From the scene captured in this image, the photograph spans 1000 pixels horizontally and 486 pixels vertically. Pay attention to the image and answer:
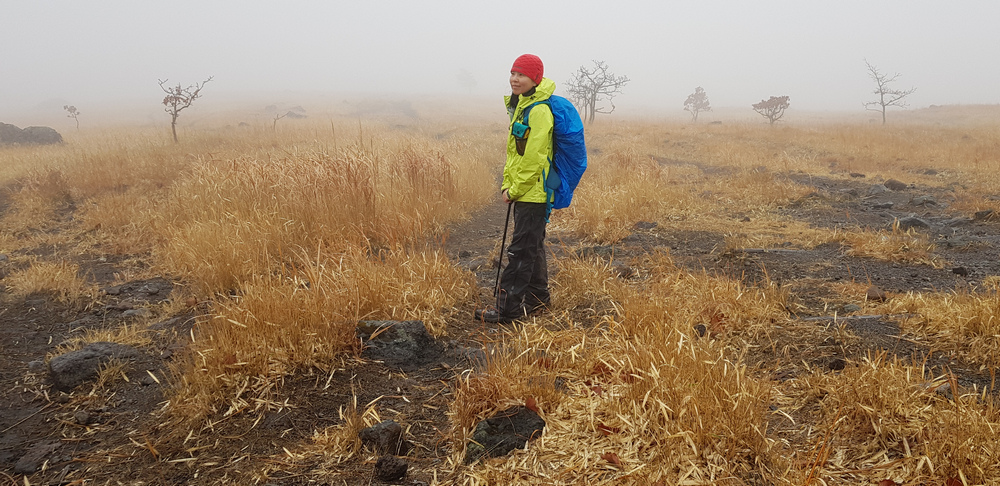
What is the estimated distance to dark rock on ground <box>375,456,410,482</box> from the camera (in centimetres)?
236

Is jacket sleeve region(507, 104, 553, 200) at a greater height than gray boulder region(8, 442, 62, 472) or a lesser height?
greater

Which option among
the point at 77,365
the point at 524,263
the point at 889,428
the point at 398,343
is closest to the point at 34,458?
the point at 77,365

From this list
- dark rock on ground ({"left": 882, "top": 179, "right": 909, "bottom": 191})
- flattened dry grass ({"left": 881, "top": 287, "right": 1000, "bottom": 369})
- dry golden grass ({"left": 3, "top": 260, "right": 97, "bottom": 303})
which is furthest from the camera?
dark rock on ground ({"left": 882, "top": 179, "right": 909, "bottom": 191})

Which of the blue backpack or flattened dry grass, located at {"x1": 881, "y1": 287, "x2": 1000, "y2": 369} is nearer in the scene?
flattened dry grass, located at {"x1": 881, "y1": 287, "x2": 1000, "y2": 369}

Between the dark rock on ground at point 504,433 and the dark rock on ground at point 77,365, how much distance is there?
259 centimetres

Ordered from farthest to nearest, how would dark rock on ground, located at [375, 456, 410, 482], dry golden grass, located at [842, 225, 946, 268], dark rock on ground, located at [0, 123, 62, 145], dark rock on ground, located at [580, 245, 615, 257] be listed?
dark rock on ground, located at [0, 123, 62, 145] < dark rock on ground, located at [580, 245, 615, 257] < dry golden grass, located at [842, 225, 946, 268] < dark rock on ground, located at [375, 456, 410, 482]

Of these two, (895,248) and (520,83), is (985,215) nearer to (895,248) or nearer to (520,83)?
(895,248)

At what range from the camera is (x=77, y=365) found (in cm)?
331

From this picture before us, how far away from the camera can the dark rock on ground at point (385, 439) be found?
2551 millimetres

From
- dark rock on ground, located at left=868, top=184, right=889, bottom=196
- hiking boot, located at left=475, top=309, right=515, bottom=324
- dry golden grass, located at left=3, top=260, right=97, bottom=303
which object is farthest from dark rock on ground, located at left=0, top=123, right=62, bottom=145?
dark rock on ground, located at left=868, top=184, right=889, bottom=196

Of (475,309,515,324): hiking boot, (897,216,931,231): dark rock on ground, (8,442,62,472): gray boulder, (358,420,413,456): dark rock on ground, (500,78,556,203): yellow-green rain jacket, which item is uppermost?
(500,78,556,203): yellow-green rain jacket

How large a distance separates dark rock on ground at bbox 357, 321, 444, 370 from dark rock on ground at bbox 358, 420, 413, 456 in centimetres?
78

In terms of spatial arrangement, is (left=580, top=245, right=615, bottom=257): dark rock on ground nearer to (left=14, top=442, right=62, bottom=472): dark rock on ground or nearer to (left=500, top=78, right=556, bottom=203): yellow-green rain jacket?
(left=500, top=78, right=556, bottom=203): yellow-green rain jacket

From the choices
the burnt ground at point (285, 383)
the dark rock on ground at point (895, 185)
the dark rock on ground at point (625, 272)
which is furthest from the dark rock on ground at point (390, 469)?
the dark rock on ground at point (895, 185)
